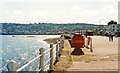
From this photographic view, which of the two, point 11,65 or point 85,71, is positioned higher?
point 11,65

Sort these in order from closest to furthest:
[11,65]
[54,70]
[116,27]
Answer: [11,65]
[54,70]
[116,27]

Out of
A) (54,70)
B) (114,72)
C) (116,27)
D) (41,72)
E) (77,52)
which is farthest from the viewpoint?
(116,27)

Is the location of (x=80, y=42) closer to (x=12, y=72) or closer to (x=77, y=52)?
(x=77, y=52)

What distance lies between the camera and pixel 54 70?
883 cm

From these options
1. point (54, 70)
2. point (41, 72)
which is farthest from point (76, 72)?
point (41, 72)

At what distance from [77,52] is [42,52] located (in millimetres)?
8063

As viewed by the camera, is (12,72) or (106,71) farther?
(106,71)

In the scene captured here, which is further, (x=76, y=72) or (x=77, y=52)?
(x=77, y=52)

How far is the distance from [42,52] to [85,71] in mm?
2350

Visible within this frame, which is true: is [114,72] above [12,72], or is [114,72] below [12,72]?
below

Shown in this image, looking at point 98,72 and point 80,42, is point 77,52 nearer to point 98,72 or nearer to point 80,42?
point 80,42

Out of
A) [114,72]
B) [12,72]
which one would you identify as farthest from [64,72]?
[12,72]

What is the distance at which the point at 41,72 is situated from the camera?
6.97m

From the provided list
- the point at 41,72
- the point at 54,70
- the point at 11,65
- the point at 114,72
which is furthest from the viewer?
the point at 54,70
